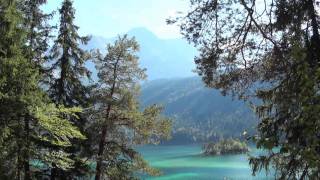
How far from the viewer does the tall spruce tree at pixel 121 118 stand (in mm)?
21797

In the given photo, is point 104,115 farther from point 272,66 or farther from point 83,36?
point 272,66

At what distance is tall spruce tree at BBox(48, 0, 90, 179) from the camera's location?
22406 millimetres

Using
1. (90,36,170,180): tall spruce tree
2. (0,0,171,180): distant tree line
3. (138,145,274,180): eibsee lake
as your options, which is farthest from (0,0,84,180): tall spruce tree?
(138,145,274,180): eibsee lake

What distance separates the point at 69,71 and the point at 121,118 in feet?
11.1

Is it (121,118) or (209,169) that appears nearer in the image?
(121,118)

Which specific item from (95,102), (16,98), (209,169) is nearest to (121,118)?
(95,102)

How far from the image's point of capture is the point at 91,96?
22.7 metres

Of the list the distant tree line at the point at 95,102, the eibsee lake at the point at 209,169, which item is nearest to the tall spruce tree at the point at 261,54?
the distant tree line at the point at 95,102

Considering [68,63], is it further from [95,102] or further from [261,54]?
[261,54]

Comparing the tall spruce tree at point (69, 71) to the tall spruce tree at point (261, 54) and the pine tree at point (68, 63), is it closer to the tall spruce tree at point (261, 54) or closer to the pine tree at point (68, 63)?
the pine tree at point (68, 63)

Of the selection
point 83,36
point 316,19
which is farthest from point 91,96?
point 316,19

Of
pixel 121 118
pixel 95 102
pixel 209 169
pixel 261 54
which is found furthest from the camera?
pixel 209 169

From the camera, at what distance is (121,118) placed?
2208cm

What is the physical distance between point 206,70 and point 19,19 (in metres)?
6.39
